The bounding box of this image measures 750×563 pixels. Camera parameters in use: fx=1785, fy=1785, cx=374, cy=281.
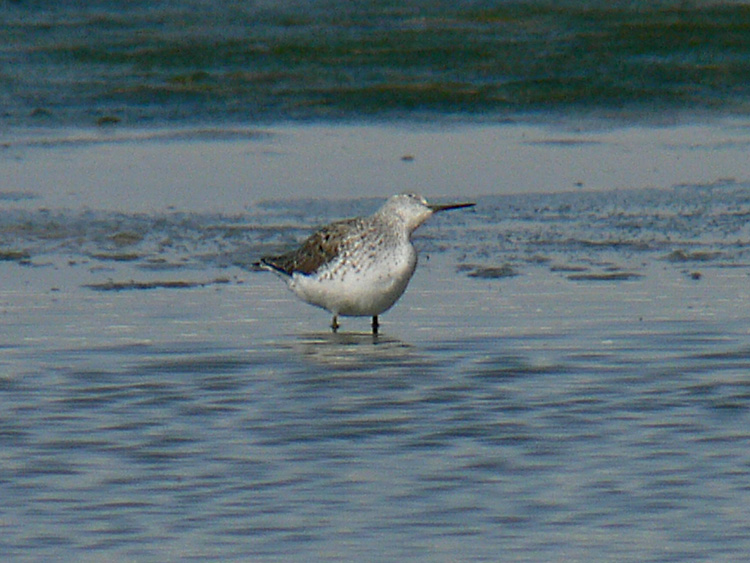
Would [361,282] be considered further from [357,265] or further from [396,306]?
[396,306]

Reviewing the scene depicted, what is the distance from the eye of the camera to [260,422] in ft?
25.6

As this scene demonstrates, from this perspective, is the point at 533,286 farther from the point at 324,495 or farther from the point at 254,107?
the point at 254,107

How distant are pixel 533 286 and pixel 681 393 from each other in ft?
8.98

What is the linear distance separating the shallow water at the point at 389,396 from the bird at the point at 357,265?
210 mm

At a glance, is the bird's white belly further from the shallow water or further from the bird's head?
the bird's head

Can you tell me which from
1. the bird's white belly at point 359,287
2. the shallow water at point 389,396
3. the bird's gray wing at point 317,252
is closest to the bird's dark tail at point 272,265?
the bird's gray wing at point 317,252

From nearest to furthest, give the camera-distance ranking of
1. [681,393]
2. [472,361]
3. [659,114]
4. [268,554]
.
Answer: [268,554] → [681,393] → [472,361] → [659,114]

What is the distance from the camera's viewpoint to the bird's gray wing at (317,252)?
1034cm

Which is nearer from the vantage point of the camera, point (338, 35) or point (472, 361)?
point (472, 361)

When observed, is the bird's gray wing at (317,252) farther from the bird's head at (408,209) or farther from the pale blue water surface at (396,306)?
the pale blue water surface at (396,306)

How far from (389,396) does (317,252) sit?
226cm

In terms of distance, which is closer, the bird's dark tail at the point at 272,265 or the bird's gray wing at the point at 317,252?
the bird's gray wing at the point at 317,252

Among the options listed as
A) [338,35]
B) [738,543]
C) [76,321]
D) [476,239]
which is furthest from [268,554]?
[338,35]

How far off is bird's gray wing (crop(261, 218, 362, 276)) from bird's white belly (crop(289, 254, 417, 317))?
0.10m
